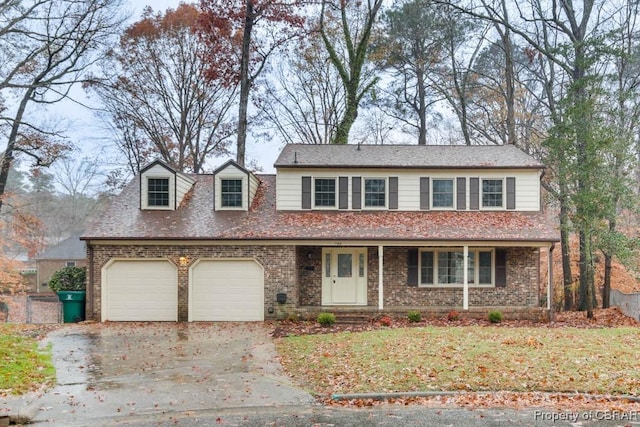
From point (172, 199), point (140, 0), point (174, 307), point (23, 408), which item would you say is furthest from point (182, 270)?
point (140, 0)

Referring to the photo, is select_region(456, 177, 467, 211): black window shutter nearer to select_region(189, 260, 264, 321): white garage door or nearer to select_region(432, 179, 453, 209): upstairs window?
select_region(432, 179, 453, 209): upstairs window

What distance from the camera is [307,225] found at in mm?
17062

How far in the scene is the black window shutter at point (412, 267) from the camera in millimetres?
17297

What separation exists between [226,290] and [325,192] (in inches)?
188

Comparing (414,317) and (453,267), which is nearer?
(414,317)

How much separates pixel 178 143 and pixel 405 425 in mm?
23432

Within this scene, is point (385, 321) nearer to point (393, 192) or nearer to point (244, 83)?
point (393, 192)

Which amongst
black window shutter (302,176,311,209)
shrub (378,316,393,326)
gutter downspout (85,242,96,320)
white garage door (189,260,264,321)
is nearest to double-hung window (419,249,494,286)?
shrub (378,316,393,326)

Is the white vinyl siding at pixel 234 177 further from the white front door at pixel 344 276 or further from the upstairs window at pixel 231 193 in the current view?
the white front door at pixel 344 276

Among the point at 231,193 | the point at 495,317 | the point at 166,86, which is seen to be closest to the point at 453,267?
the point at 495,317

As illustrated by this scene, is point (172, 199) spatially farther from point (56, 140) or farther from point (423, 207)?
point (423, 207)

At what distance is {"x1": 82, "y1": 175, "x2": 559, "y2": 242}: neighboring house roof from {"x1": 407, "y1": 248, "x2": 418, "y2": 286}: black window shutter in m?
0.95

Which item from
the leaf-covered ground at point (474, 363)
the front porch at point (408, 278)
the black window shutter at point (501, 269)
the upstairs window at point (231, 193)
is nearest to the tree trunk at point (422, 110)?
the front porch at point (408, 278)

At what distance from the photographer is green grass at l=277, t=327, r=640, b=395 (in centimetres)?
797
